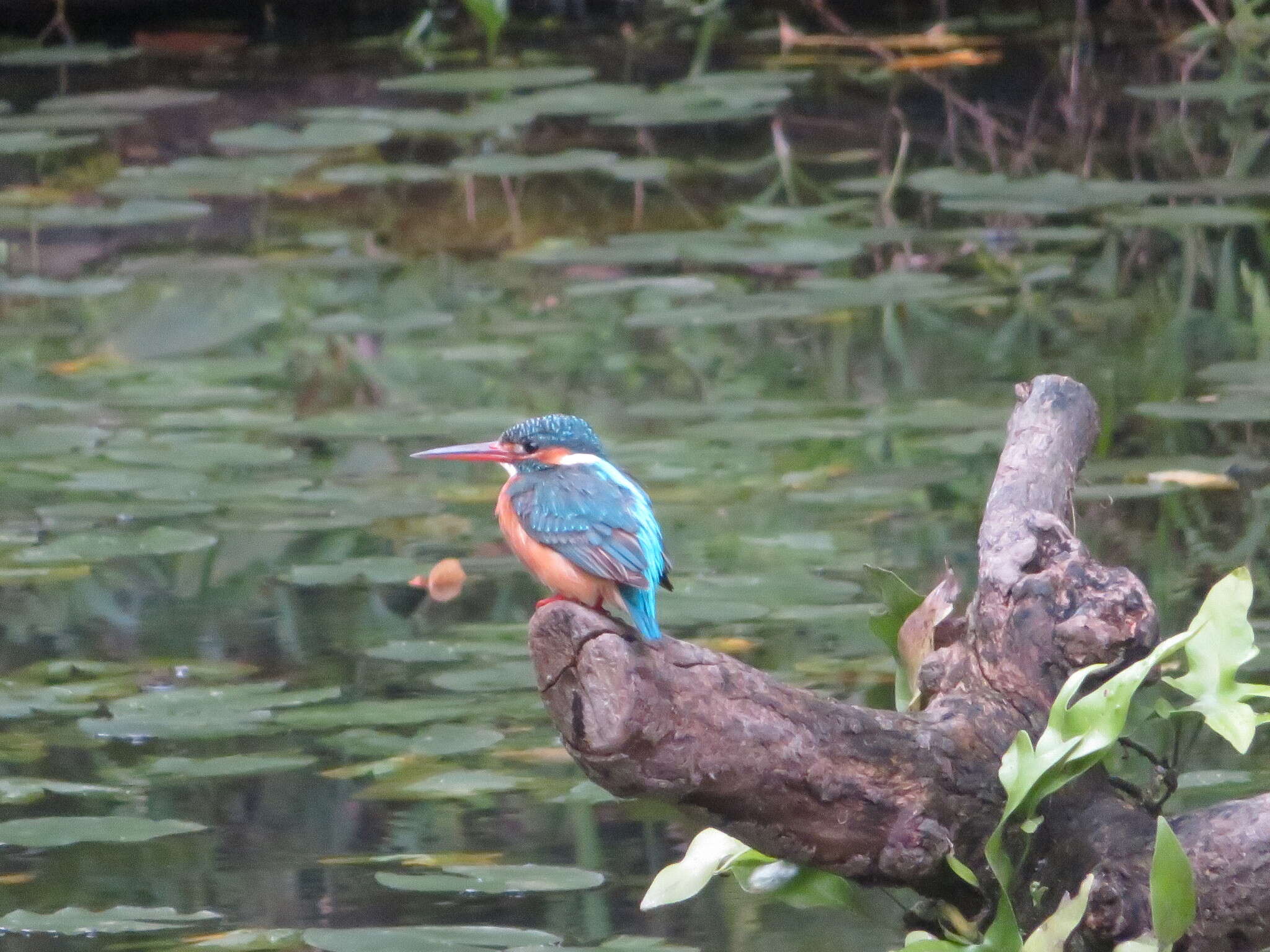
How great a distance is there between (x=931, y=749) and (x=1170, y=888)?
1.20 ft

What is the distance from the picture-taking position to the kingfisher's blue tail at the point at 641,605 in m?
2.72

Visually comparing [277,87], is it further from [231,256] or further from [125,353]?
[125,353]

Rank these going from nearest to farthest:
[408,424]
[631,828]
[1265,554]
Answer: [631,828], [1265,554], [408,424]

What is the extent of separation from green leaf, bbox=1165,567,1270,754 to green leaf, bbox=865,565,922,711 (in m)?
0.51

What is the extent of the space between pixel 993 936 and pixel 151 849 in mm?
1496

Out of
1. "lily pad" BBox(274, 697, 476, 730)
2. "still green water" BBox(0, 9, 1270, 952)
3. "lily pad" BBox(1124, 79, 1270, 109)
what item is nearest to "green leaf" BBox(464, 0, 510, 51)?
"still green water" BBox(0, 9, 1270, 952)

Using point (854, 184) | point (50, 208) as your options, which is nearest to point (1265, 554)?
point (854, 184)

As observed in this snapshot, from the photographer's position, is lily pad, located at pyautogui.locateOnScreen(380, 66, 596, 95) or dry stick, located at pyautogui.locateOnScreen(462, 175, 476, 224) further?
lily pad, located at pyautogui.locateOnScreen(380, 66, 596, 95)

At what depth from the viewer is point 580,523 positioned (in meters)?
2.84

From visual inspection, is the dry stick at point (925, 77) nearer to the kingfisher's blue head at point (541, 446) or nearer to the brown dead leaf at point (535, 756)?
the brown dead leaf at point (535, 756)

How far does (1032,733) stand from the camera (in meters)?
2.96

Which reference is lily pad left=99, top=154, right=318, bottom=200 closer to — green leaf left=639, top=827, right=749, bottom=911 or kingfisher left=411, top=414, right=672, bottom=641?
kingfisher left=411, top=414, right=672, bottom=641

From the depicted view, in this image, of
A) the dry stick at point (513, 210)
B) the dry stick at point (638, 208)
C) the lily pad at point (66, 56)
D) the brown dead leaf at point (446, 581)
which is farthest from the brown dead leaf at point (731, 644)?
the lily pad at point (66, 56)

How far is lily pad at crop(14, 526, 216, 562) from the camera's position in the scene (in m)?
4.73
